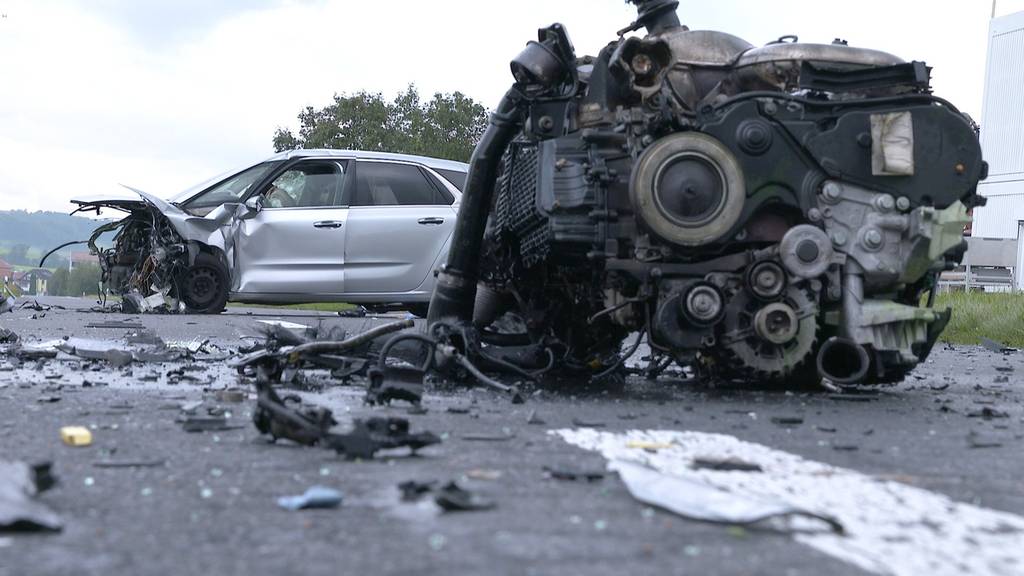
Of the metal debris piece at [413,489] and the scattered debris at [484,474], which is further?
the scattered debris at [484,474]

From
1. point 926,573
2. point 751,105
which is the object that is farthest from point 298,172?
point 926,573

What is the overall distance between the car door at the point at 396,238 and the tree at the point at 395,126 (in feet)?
70.6

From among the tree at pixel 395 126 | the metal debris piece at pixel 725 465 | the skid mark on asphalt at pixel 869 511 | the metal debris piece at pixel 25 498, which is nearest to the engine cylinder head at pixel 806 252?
→ the skid mark on asphalt at pixel 869 511

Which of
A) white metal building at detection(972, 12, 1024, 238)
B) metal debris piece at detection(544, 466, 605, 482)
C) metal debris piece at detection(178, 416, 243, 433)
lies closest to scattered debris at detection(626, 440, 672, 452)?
metal debris piece at detection(544, 466, 605, 482)

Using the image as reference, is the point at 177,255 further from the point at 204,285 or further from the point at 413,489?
the point at 413,489

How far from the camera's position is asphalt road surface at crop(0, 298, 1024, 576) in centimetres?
243

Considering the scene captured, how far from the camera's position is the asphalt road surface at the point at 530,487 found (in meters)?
2.43

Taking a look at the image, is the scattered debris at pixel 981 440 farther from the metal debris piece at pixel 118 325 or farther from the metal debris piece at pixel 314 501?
the metal debris piece at pixel 118 325

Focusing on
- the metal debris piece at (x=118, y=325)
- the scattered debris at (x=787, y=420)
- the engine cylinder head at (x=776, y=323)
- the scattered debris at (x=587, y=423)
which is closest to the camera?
the scattered debris at (x=587, y=423)

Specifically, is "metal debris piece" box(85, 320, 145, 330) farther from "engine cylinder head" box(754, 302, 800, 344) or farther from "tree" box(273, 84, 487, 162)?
"tree" box(273, 84, 487, 162)

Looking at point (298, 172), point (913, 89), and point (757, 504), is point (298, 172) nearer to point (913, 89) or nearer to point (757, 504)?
point (913, 89)

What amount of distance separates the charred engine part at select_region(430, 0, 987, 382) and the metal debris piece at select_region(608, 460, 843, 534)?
258 cm

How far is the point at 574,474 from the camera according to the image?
11.0ft

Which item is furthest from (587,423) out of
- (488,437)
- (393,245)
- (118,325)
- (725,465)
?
(393,245)
